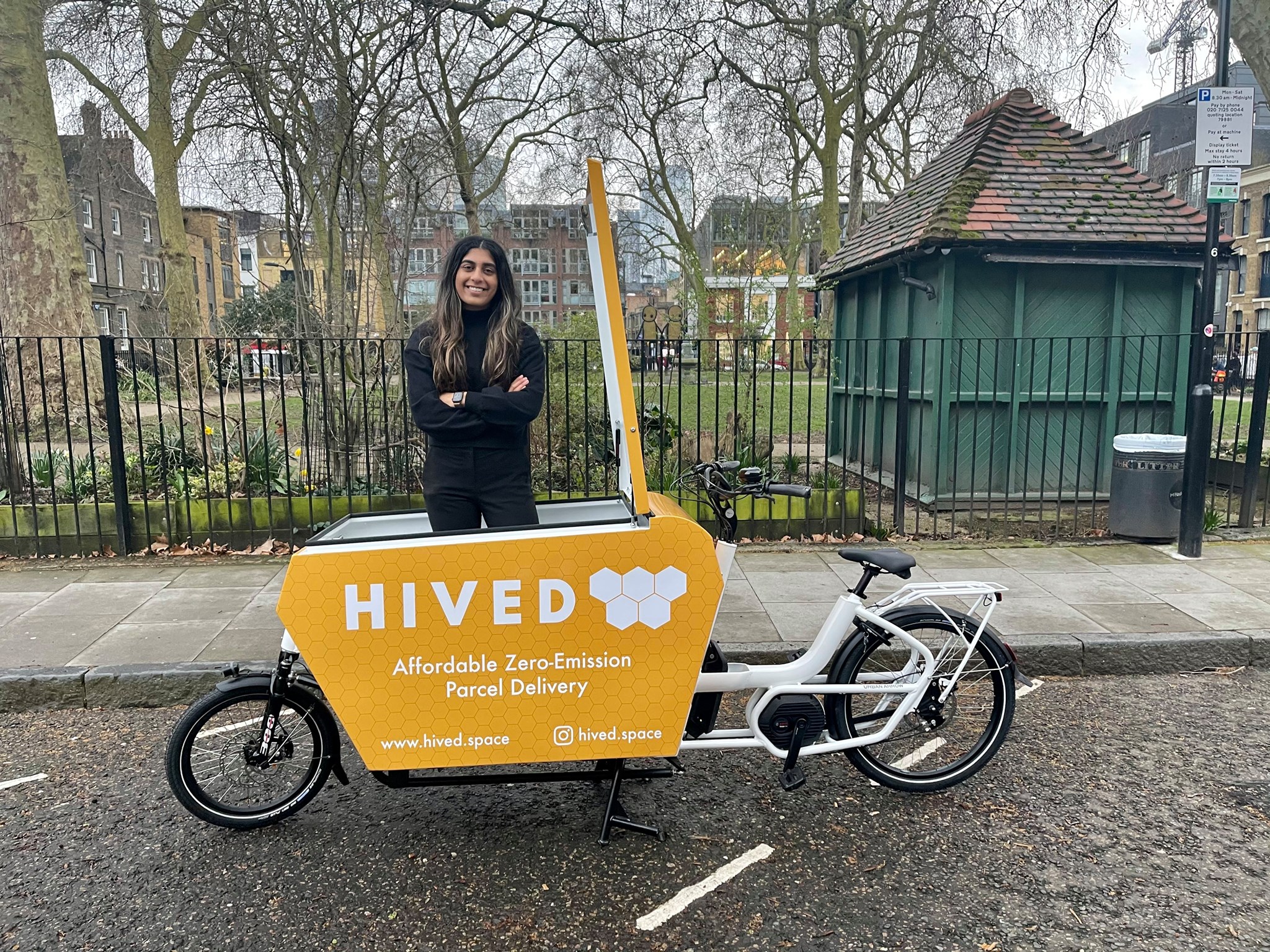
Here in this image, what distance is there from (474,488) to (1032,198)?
24.0 feet

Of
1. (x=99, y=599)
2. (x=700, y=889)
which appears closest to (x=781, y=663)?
(x=700, y=889)

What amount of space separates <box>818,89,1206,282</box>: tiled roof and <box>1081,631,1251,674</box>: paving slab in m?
4.30

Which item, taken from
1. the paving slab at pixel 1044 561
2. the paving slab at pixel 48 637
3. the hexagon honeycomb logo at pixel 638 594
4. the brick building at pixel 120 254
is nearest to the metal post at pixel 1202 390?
the paving slab at pixel 1044 561

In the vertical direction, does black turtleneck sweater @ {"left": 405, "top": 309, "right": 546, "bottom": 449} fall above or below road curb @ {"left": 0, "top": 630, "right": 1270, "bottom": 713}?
above

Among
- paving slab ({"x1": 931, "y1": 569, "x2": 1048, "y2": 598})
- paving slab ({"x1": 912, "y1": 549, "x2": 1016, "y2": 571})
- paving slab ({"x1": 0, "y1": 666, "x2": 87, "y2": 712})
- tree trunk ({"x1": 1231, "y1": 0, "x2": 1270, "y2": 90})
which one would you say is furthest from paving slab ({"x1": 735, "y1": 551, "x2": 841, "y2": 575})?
tree trunk ({"x1": 1231, "y1": 0, "x2": 1270, "y2": 90})

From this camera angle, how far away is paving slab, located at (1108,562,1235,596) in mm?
5734

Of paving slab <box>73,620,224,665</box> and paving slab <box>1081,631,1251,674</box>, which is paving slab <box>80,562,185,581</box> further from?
paving slab <box>1081,631,1251,674</box>

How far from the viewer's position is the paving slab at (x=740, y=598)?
543 centimetres

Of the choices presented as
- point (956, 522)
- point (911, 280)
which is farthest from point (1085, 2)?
point (956, 522)

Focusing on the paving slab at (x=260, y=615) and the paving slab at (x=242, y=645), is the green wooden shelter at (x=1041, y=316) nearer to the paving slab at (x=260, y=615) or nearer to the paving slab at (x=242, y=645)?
the paving slab at (x=260, y=615)

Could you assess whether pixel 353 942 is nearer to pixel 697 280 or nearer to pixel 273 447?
pixel 273 447

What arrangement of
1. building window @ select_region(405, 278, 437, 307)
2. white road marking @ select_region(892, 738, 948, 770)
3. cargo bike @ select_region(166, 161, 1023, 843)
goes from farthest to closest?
1. building window @ select_region(405, 278, 437, 307)
2. white road marking @ select_region(892, 738, 948, 770)
3. cargo bike @ select_region(166, 161, 1023, 843)

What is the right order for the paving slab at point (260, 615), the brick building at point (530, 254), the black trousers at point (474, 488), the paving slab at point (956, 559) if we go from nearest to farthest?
the black trousers at point (474, 488)
the paving slab at point (260, 615)
the paving slab at point (956, 559)
the brick building at point (530, 254)

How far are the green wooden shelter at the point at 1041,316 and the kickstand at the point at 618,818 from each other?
5.34m
